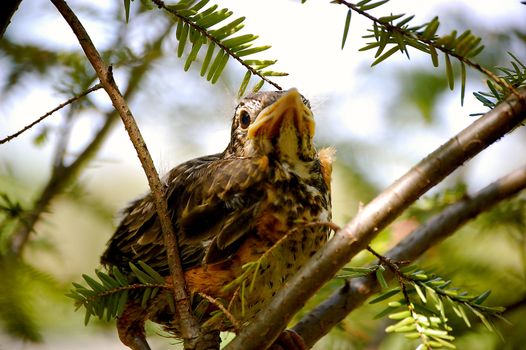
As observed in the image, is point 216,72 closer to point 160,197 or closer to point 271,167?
point 160,197

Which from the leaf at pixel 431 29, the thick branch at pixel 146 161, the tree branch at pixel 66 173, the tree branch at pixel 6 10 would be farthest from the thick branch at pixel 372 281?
the tree branch at pixel 6 10

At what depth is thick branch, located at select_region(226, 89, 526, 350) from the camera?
33.9 inches

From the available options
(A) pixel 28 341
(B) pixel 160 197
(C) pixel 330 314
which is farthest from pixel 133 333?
(B) pixel 160 197

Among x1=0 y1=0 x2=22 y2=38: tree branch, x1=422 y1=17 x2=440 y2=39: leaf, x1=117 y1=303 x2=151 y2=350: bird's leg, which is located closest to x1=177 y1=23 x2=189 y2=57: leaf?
x1=0 y1=0 x2=22 y2=38: tree branch

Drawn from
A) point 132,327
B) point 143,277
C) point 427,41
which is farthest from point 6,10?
point 132,327

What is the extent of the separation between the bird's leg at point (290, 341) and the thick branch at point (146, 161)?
40 centimetres

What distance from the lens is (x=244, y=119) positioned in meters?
1.55

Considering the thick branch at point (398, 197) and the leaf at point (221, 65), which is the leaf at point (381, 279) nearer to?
the thick branch at point (398, 197)

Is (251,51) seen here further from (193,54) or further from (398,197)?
(398,197)

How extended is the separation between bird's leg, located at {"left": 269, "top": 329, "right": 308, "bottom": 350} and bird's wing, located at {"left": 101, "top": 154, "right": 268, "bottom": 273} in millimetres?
252

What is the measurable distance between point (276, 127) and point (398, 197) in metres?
0.60

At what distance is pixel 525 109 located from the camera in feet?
2.78

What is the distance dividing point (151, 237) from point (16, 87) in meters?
0.62

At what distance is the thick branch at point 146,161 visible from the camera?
0.98 m
